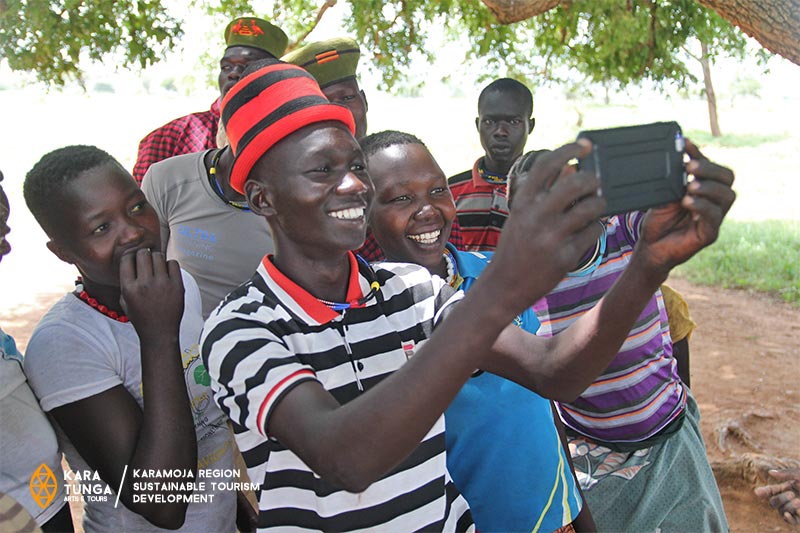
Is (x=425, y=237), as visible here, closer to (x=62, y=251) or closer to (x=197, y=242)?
(x=197, y=242)

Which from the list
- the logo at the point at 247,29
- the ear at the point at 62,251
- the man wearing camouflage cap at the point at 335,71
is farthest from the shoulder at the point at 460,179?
the ear at the point at 62,251

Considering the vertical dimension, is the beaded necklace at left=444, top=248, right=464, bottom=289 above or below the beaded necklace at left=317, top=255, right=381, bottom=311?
below

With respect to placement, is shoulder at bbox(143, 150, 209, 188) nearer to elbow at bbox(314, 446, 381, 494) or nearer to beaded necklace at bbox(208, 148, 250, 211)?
beaded necklace at bbox(208, 148, 250, 211)

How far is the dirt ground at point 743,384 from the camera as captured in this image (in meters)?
4.04

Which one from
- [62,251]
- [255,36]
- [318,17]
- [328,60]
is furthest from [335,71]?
[318,17]

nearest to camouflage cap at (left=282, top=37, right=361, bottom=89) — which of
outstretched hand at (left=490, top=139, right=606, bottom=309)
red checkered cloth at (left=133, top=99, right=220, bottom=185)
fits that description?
red checkered cloth at (left=133, top=99, right=220, bottom=185)

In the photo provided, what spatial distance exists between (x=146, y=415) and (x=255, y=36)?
2.33m

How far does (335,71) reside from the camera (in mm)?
3400

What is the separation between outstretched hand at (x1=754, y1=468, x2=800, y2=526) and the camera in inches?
144

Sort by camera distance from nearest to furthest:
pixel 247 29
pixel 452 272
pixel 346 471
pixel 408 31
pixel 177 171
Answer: pixel 346 471 → pixel 452 272 → pixel 177 171 → pixel 247 29 → pixel 408 31

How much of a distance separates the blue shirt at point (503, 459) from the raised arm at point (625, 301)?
0.22m

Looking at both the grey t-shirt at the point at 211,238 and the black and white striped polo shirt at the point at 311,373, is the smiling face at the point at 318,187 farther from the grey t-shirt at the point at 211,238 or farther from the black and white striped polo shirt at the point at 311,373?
the grey t-shirt at the point at 211,238

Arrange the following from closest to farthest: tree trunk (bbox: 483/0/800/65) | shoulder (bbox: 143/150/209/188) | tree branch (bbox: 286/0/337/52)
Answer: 1. shoulder (bbox: 143/150/209/188)
2. tree trunk (bbox: 483/0/800/65)
3. tree branch (bbox: 286/0/337/52)

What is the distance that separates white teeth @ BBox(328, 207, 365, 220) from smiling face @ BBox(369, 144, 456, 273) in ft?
2.09
